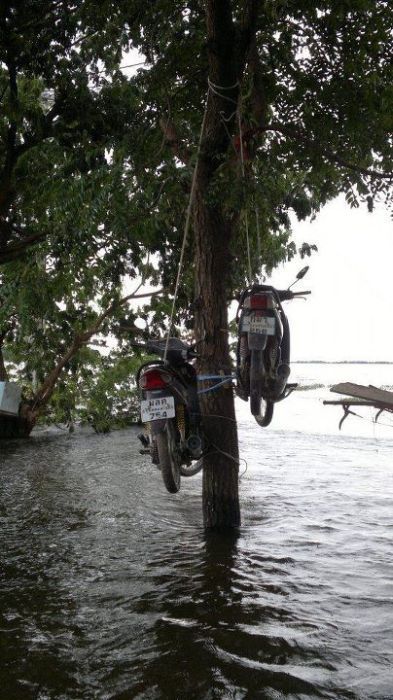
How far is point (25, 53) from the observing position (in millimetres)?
8516

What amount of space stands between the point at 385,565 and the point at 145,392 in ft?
9.51

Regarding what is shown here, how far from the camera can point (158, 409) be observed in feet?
17.5

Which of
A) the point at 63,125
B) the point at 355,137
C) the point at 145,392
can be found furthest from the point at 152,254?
the point at 145,392

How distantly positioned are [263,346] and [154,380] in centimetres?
97

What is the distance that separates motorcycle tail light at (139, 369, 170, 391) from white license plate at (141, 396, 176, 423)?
0.11 meters

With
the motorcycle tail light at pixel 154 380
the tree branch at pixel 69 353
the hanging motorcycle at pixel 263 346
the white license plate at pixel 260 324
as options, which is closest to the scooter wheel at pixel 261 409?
the hanging motorcycle at pixel 263 346

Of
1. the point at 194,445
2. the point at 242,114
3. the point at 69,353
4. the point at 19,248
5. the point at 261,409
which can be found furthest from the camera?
the point at 69,353

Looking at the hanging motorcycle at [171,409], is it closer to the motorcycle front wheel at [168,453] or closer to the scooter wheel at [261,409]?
the motorcycle front wheel at [168,453]

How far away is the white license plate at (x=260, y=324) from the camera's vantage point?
5.10 m

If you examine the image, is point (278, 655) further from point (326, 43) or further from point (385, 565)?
point (326, 43)

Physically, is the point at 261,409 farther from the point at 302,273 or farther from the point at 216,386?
the point at 302,273

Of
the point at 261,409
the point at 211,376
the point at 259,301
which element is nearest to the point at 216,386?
the point at 211,376

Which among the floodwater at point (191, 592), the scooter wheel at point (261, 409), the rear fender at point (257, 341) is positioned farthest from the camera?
the scooter wheel at point (261, 409)

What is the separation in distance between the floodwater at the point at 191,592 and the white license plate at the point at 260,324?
2.11 meters
